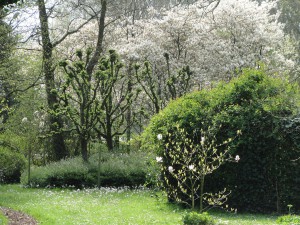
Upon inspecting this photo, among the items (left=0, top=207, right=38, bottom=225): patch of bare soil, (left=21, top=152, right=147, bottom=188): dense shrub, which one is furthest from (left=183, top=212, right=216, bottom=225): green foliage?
(left=21, top=152, right=147, bottom=188): dense shrub

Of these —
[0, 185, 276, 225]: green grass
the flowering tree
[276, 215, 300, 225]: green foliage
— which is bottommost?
[0, 185, 276, 225]: green grass

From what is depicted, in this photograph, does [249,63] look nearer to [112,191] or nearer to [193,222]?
[112,191]

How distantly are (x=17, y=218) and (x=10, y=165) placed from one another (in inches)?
378

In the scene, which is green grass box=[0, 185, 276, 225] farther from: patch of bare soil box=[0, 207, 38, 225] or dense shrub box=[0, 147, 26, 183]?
dense shrub box=[0, 147, 26, 183]

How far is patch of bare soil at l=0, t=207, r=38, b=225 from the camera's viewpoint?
8391 mm

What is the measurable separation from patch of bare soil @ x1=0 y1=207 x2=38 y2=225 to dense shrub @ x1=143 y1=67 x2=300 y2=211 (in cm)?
312

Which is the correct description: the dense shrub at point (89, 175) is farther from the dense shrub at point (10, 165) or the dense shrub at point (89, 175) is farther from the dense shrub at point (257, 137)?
the dense shrub at point (257, 137)

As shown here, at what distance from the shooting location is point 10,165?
1797cm

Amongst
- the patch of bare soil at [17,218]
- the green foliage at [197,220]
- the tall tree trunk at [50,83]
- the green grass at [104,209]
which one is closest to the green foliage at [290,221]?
the green grass at [104,209]

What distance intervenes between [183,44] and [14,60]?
9.14m

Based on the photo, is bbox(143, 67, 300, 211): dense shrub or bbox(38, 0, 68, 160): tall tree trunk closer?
bbox(143, 67, 300, 211): dense shrub

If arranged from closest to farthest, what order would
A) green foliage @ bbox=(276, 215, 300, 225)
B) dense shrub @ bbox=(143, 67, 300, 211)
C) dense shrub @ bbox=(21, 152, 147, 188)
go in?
1. green foliage @ bbox=(276, 215, 300, 225)
2. dense shrub @ bbox=(143, 67, 300, 211)
3. dense shrub @ bbox=(21, 152, 147, 188)

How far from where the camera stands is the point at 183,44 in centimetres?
2148

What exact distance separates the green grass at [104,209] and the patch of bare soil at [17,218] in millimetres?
141
